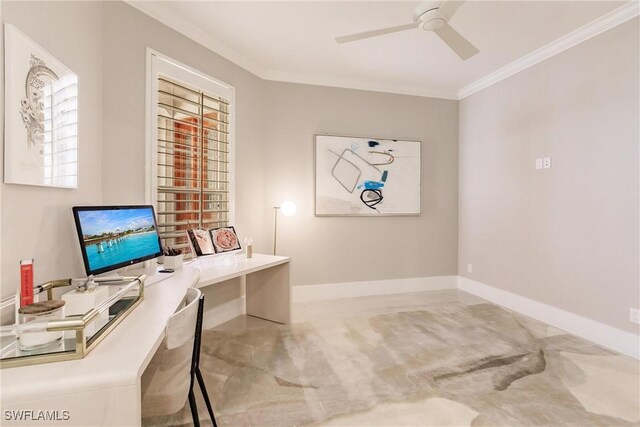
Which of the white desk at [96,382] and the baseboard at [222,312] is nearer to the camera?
the white desk at [96,382]

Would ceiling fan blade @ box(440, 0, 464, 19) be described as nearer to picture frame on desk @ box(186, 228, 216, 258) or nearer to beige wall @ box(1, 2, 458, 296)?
beige wall @ box(1, 2, 458, 296)

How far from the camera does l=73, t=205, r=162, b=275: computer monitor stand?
5.64 ft

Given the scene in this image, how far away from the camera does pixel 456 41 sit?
7.44 ft

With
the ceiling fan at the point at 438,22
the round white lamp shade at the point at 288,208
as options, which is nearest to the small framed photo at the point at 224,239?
the round white lamp shade at the point at 288,208

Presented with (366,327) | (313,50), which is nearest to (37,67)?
(313,50)

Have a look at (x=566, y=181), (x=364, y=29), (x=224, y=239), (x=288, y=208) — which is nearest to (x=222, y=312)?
(x=224, y=239)

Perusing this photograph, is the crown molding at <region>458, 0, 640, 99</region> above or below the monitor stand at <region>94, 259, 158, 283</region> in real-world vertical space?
above

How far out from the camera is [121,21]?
2.35 metres

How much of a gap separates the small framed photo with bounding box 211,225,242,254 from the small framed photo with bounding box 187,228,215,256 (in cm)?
5

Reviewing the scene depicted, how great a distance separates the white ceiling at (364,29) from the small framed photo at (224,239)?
68.8 inches

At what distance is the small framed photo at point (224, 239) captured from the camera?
2963 millimetres

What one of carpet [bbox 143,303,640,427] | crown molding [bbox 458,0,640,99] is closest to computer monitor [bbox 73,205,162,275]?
carpet [bbox 143,303,640,427]

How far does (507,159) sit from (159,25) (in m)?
3.75

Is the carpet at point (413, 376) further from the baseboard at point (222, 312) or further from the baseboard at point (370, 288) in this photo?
the baseboard at point (370, 288)
